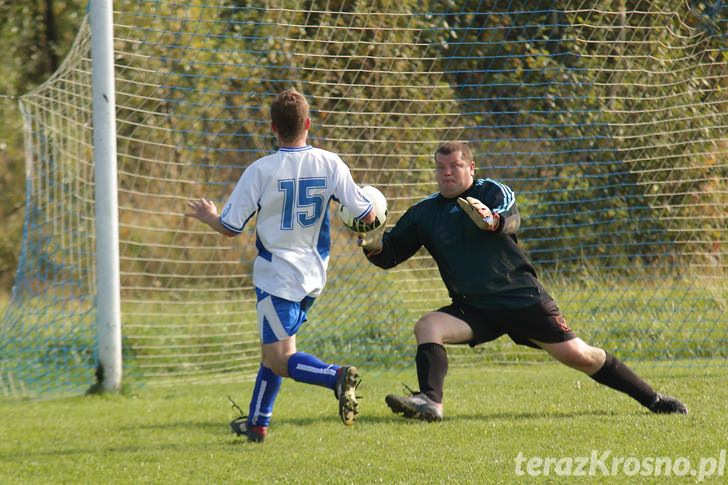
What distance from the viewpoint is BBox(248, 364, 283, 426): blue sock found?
4.71m

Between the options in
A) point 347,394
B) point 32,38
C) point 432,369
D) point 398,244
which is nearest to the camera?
point 347,394

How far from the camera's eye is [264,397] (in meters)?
4.71

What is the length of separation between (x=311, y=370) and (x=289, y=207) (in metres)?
0.73

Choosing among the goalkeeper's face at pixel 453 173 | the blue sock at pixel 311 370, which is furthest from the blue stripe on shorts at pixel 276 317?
the goalkeeper's face at pixel 453 173

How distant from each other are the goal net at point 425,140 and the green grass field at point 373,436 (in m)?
0.58

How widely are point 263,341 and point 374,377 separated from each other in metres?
2.28

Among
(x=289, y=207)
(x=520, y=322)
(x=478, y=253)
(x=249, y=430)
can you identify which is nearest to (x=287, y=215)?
(x=289, y=207)

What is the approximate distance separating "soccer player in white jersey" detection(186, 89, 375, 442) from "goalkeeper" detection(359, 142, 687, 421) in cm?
33

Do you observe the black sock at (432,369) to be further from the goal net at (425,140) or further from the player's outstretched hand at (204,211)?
the goal net at (425,140)

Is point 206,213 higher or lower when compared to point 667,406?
higher

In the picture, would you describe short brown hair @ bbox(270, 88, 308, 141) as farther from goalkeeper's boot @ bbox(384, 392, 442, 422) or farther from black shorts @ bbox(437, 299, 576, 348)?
goalkeeper's boot @ bbox(384, 392, 442, 422)

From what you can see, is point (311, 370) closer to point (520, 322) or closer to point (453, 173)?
point (520, 322)

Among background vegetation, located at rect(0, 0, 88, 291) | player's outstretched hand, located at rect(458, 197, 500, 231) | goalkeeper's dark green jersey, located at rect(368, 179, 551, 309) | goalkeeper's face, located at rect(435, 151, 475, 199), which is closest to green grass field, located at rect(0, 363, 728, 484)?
goalkeeper's dark green jersey, located at rect(368, 179, 551, 309)

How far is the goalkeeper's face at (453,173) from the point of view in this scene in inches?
184
